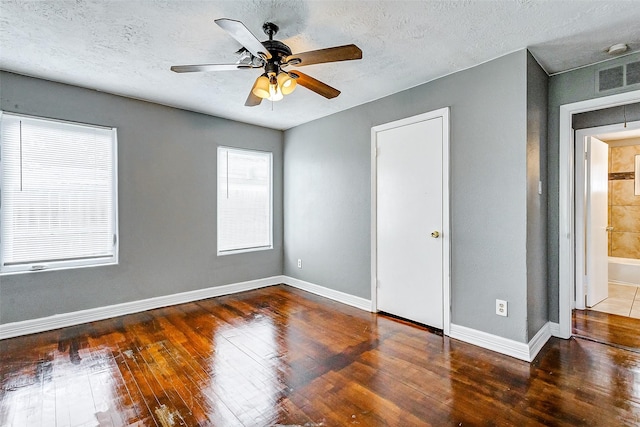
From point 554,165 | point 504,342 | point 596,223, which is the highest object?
point 554,165

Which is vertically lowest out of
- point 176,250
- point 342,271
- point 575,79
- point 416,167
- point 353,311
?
point 353,311

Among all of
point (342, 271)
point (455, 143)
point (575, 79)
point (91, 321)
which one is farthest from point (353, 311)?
point (575, 79)

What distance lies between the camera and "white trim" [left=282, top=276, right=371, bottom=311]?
12.0ft

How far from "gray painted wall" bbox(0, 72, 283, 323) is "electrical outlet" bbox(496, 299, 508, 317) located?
3178mm

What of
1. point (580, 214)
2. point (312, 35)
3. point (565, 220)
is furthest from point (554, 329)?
point (312, 35)

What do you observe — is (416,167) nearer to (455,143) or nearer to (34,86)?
(455,143)

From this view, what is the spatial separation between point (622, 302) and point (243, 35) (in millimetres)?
5033

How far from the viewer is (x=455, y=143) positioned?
2.82 meters

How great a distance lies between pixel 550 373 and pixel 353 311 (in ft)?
6.13

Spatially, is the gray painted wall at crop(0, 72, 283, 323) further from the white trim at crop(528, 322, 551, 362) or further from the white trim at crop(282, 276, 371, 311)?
the white trim at crop(528, 322, 551, 362)

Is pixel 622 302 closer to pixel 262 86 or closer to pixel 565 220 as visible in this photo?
pixel 565 220

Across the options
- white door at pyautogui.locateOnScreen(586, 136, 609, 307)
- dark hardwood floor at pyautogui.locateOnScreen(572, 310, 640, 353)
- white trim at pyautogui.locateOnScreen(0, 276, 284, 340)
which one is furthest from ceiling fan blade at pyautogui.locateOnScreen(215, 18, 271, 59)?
white door at pyautogui.locateOnScreen(586, 136, 609, 307)

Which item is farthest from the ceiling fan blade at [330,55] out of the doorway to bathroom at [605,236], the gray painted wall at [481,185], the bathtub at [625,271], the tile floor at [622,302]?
the bathtub at [625,271]

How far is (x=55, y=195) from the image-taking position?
10.1 feet
